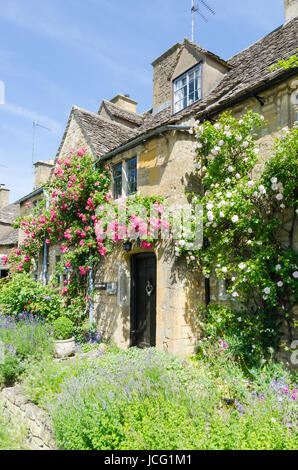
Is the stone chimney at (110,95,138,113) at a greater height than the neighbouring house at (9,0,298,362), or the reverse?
the stone chimney at (110,95,138,113)

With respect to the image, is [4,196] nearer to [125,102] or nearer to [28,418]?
[125,102]

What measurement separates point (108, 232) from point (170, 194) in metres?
2.06

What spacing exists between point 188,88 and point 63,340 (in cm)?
730

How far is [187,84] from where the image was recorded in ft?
27.2

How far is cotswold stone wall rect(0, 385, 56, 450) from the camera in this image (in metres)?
4.20

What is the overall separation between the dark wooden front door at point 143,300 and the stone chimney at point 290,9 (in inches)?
285

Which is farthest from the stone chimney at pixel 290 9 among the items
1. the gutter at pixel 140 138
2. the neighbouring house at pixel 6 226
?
the neighbouring house at pixel 6 226

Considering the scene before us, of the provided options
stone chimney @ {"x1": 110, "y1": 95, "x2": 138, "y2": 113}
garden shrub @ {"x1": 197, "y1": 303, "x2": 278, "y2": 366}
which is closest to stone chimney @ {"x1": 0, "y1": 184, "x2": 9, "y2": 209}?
stone chimney @ {"x1": 110, "y1": 95, "x2": 138, "y2": 113}

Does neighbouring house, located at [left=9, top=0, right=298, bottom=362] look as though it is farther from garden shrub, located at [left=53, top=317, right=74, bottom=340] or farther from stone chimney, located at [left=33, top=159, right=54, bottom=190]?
stone chimney, located at [left=33, top=159, right=54, bottom=190]

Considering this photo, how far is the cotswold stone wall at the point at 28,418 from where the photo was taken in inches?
165

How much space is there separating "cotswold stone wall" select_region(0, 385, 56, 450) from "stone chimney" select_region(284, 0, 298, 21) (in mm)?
10458

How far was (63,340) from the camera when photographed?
7.27 metres
